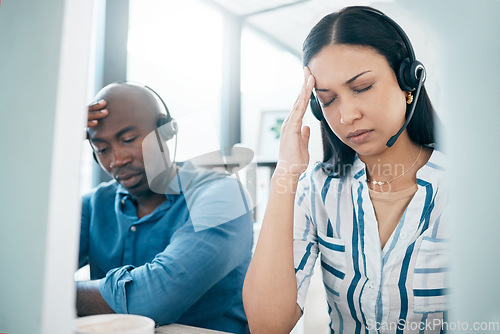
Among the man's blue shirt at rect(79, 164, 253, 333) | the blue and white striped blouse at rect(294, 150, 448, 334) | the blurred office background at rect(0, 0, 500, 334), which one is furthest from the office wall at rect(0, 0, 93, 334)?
the blue and white striped blouse at rect(294, 150, 448, 334)

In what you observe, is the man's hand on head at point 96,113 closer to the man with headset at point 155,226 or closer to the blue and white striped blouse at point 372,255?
the man with headset at point 155,226

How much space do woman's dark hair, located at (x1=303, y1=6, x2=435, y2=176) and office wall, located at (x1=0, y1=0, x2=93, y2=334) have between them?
0.58 meters

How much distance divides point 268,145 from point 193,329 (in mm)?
1764

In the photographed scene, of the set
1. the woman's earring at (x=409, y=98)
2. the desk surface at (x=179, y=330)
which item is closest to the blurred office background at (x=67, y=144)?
the desk surface at (x=179, y=330)

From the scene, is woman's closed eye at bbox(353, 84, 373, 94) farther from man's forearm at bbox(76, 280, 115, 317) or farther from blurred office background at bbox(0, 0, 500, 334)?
man's forearm at bbox(76, 280, 115, 317)

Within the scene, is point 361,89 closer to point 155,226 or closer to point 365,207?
point 365,207

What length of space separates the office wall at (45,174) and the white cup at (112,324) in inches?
3.9

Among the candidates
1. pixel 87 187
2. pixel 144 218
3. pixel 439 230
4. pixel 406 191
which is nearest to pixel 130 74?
pixel 87 187

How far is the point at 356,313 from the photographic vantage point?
852mm

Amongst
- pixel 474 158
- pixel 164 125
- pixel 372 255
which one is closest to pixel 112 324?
pixel 474 158

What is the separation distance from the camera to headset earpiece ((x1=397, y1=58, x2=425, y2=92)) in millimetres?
758

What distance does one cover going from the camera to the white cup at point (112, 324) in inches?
17.4

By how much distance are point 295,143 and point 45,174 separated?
1.98ft

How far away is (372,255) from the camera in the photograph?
84cm
